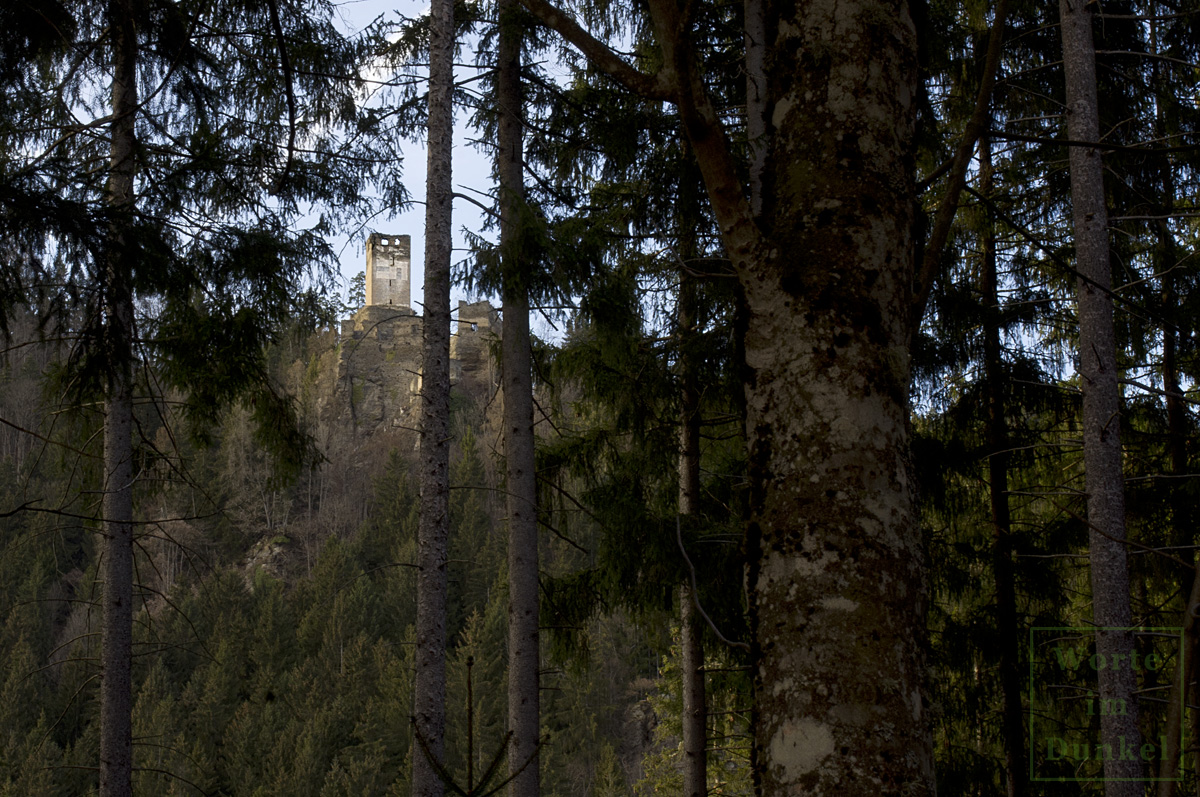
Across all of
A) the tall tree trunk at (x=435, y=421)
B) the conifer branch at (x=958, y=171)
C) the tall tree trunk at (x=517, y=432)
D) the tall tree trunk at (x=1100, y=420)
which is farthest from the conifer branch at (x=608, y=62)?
the tall tree trunk at (x=517, y=432)

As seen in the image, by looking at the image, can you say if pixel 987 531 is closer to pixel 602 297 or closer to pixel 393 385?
pixel 602 297

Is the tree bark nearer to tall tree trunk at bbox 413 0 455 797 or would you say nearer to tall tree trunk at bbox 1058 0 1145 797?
tall tree trunk at bbox 1058 0 1145 797

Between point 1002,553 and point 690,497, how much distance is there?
245 centimetres

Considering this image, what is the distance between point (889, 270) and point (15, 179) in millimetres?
3187

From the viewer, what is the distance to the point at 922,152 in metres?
5.93

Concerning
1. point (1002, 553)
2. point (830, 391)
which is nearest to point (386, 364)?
point (1002, 553)

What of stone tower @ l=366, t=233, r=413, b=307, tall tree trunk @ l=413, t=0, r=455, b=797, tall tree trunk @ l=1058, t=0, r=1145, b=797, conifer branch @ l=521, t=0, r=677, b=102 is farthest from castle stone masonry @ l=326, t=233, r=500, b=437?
Answer: conifer branch @ l=521, t=0, r=677, b=102

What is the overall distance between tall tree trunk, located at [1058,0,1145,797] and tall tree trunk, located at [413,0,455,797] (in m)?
4.05

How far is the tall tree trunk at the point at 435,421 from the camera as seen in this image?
5.72 metres

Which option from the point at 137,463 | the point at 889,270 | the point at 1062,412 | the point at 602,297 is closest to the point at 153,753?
the point at 137,463

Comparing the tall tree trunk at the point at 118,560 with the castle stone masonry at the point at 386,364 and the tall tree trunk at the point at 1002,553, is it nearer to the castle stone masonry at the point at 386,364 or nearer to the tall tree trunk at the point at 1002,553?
the tall tree trunk at the point at 1002,553

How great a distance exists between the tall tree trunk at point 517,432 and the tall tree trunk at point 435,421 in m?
0.49

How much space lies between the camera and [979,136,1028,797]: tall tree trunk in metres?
6.29

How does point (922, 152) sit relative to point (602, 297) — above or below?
above
